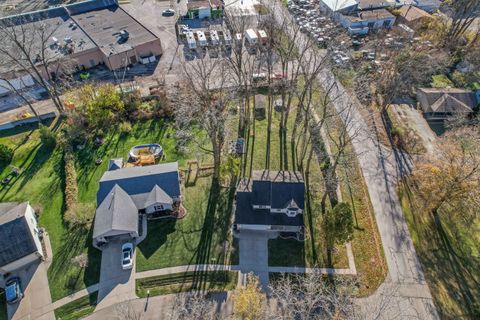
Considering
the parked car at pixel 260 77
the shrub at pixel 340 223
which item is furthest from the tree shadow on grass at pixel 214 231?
the parked car at pixel 260 77

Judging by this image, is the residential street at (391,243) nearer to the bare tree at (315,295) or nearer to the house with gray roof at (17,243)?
the bare tree at (315,295)

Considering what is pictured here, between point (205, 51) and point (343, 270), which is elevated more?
point (205, 51)

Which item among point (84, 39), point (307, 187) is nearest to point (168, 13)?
point (84, 39)

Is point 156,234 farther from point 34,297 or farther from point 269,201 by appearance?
point 269,201

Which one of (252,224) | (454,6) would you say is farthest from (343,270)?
(454,6)

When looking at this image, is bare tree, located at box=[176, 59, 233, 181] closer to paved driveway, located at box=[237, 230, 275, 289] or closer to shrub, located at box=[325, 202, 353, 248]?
paved driveway, located at box=[237, 230, 275, 289]

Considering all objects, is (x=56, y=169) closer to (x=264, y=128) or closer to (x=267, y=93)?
(x=264, y=128)
